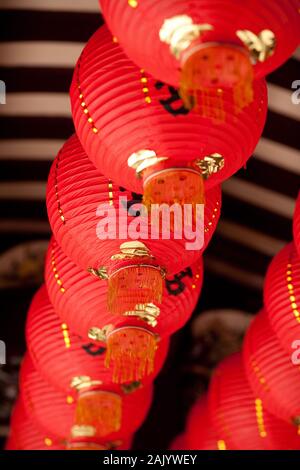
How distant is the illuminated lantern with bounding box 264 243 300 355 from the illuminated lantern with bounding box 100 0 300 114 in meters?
1.31

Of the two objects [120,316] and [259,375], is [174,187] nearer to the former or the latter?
[120,316]

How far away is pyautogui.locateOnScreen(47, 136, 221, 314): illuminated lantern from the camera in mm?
3170

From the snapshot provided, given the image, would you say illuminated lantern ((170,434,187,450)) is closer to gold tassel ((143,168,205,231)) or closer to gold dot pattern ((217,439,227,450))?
gold dot pattern ((217,439,227,450))

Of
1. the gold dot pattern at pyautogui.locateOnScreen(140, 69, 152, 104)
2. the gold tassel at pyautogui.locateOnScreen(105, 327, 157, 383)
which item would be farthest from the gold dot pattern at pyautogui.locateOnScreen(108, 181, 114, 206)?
the gold tassel at pyautogui.locateOnScreen(105, 327, 157, 383)

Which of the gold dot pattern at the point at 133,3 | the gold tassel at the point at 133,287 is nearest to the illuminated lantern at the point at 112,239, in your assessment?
the gold tassel at the point at 133,287

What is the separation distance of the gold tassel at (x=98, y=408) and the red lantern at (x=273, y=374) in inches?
26.5

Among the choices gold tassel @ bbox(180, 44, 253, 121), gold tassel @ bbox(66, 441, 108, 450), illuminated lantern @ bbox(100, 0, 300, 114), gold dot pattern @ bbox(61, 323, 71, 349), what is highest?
illuminated lantern @ bbox(100, 0, 300, 114)

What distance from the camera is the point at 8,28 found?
464 cm

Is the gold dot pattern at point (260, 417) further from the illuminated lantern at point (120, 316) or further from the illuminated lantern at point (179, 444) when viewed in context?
the illuminated lantern at point (179, 444)

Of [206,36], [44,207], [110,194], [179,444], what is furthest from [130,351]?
[44,207]

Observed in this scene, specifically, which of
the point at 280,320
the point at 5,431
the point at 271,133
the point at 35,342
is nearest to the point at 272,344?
the point at 280,320

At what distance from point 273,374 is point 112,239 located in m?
1.28

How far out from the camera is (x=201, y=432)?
505cm

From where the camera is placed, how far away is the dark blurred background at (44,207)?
187 inches
